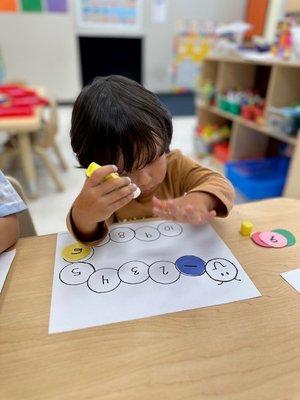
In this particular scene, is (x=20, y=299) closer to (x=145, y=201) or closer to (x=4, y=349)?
(x=4, y=349)

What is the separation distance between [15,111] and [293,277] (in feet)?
5.10

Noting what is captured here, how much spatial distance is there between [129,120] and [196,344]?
0.35 m

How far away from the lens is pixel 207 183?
24.5 inches

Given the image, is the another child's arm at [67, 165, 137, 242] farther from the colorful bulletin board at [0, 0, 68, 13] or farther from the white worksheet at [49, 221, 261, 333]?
the colorful bulletin board at [0, 0, 68, 13]

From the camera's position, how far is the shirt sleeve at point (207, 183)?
0.58 meters

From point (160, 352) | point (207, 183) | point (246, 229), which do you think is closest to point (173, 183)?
point (207, 183)

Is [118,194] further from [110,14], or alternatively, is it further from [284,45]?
[110,14]

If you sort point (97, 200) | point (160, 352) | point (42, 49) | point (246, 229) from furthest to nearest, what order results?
1. point (42, 49)
2. point (246, 229)
3. point (97, 200)
4. point (160, 352)

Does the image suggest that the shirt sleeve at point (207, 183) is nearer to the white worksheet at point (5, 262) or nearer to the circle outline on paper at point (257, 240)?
the circle outline on paper at point (257, 240)

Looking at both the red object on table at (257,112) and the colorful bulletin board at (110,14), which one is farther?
the colorful bulletin board at (110,14)

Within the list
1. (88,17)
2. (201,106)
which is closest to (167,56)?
(88,17)

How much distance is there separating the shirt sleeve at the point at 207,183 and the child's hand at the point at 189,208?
0.05 feet

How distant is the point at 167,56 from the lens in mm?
3811

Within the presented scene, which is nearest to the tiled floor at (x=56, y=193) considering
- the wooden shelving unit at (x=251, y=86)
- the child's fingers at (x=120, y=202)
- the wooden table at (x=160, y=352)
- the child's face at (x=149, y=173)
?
the wooden shelving unit at (x=251, y=86)
